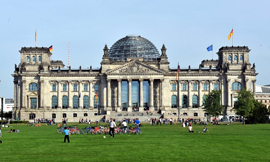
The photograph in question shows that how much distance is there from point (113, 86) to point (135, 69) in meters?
9.93

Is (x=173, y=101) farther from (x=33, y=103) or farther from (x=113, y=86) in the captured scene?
(x=33, y=103)

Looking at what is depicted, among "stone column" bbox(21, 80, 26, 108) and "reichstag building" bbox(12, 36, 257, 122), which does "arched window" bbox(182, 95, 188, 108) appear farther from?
"stone column" bbox(21, 80, 26, 108)

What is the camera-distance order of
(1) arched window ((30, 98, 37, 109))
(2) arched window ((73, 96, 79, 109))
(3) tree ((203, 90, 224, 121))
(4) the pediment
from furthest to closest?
(2) arched window ((73, 96, 79, 109)), (1) arched window ((30, 98, 37, 109)), (4) the pediment, (3) tree ((203, 90, 224, 121))

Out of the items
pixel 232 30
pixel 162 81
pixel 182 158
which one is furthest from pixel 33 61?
pixel 182 158

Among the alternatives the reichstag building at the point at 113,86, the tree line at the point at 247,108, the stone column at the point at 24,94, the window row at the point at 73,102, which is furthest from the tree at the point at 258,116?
the stone column at the point at 24,94

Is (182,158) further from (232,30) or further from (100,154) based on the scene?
(232,30)

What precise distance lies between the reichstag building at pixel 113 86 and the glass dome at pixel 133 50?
509cm

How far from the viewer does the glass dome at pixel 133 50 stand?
154 m

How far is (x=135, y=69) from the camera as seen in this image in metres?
143

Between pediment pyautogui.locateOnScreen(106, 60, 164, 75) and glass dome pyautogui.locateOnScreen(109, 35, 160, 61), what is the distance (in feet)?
35.2

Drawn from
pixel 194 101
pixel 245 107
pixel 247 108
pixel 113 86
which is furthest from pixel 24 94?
pixel 247 108

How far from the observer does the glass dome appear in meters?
154

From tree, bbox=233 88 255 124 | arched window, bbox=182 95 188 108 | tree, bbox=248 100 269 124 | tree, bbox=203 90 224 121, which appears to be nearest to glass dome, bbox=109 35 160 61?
arched window, bbox=182 95 188 108

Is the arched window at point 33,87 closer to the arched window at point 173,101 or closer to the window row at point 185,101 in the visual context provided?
the arched window at point 173,101
